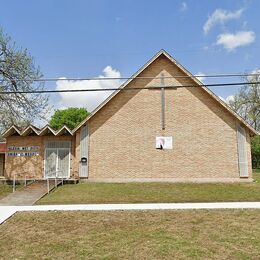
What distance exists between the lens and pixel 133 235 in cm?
712

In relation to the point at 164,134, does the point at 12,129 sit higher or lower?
higher

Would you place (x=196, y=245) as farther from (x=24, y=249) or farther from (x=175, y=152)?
(x=175, y=152)

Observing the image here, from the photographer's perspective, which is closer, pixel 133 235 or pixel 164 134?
pixel 133 235

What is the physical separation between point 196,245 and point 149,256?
1.29 metres

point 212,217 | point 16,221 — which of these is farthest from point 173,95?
point 16,221

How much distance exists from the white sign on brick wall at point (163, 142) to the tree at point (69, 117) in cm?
4134

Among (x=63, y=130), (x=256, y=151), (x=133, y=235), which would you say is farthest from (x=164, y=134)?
(x=256, y=151)

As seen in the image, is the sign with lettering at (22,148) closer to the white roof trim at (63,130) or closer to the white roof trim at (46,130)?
the white roof trim at (46,130)

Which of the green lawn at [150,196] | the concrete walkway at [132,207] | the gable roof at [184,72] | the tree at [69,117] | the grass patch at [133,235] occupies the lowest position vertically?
the grass patch at [133,235]

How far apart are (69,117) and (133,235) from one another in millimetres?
54005

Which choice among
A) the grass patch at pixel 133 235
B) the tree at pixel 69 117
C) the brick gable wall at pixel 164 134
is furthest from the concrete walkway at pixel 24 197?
the tree at pixel 69 117

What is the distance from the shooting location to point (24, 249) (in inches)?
248

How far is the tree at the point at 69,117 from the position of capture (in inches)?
2317

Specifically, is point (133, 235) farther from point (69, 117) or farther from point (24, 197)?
point (69, 117)
